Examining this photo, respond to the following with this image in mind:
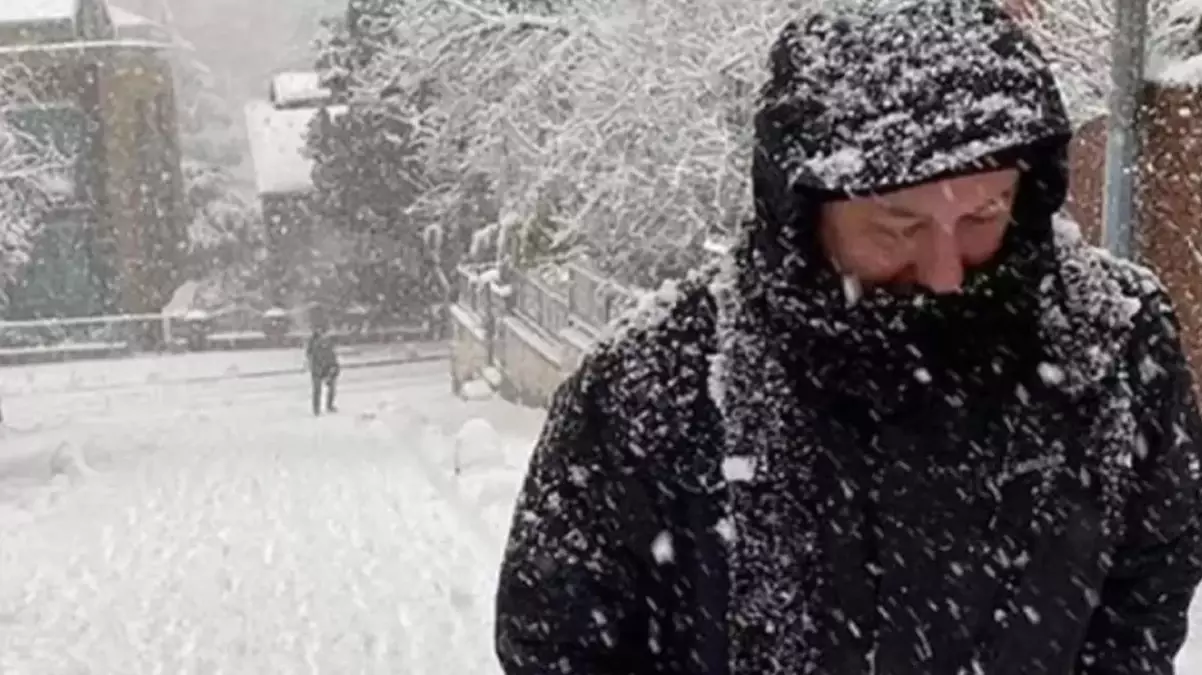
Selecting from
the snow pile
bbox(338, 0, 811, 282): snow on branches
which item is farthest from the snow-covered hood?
the snow pile

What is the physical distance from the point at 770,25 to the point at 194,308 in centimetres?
1939

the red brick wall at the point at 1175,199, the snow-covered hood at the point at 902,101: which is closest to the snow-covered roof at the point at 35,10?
the red brick wall at the point at 1175,199

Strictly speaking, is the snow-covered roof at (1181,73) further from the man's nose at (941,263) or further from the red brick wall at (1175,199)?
the man's nose at (941,263)

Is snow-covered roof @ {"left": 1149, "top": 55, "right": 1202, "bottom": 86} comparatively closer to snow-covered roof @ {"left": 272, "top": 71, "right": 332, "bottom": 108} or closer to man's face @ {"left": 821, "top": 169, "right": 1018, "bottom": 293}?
man's face @ {"left": 821, "top": 169, "right": 1018, "bottom": 293}

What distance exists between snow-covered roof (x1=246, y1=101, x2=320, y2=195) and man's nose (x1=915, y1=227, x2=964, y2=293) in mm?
28376

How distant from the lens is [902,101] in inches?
49.6

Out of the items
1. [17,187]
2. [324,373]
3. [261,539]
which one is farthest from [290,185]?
[261,539]

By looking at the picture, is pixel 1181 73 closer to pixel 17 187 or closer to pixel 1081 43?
pixel 1081 43

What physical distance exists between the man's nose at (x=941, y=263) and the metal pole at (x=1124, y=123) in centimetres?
341

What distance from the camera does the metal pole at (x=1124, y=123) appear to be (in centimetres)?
463

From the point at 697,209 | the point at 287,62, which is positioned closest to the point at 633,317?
the point at 697,209

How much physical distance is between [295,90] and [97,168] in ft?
12.4

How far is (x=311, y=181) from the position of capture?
95.6 ft

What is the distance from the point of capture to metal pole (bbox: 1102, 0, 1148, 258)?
463cm
